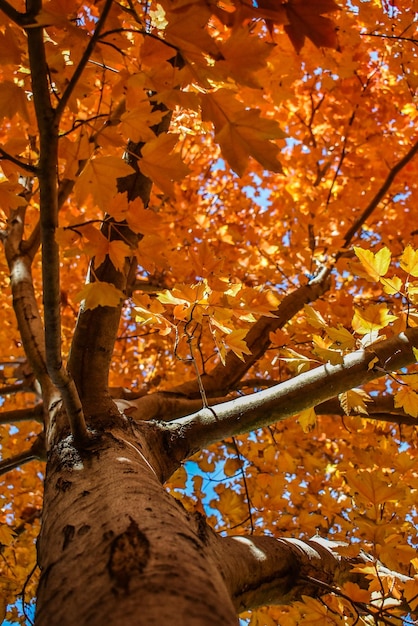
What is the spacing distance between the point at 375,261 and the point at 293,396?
1.52 ft

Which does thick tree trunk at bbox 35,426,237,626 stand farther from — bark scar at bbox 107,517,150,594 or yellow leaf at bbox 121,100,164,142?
yellow leaf at bbox 121,100,164,142

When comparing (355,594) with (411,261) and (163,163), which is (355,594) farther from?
(163,163)

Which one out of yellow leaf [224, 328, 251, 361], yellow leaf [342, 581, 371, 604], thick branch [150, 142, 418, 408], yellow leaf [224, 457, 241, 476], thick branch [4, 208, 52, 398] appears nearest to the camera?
yellow leaf [342, 581, 371, 604]

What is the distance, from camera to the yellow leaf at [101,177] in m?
0.92

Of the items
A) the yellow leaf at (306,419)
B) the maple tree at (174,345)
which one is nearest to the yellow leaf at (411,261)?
the maple tree at (174,345)

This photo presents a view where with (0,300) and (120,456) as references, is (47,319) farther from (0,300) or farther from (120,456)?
(0,300)

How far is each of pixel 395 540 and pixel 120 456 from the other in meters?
0.90

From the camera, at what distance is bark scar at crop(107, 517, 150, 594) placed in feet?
1.97

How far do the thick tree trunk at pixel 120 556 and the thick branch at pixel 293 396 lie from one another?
33 cm

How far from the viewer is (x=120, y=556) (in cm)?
65

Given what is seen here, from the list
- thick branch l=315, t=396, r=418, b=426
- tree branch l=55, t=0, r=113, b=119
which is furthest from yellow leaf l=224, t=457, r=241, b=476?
tree branch l=55, t=0, r=113, b=119

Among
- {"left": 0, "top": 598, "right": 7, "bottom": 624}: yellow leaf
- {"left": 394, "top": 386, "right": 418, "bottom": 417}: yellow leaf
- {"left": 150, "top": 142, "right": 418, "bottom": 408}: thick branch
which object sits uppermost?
{"left": 150, "top": 142, "right": 418, "bottom": 408}: thick branch

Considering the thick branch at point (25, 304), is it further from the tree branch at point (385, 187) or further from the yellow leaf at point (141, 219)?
the tree branch at point (385, 187)

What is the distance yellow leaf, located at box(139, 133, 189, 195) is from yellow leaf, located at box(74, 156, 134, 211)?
0.15ft
